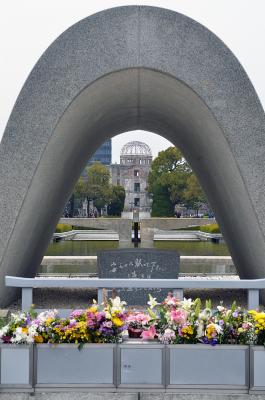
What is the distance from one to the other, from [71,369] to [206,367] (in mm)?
1361

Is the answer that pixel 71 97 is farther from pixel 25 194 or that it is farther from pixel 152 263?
pixel 152 263

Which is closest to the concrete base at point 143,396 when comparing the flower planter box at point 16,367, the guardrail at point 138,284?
the flower planter box at point 16,367

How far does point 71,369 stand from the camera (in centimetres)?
566

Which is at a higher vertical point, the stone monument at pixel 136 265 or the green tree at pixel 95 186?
the green tree at pixel 95 186

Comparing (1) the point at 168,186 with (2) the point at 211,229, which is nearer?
(2) the point at 211,229

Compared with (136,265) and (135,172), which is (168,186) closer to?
(136,265)

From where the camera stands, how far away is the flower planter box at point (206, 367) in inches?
220

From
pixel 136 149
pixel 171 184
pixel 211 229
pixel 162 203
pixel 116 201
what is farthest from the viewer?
pixel 136 149

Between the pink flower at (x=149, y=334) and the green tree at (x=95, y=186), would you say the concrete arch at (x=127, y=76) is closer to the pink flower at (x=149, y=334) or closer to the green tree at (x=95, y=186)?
the pink flower at (x=149, y=334)

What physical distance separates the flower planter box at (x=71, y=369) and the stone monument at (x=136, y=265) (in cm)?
561

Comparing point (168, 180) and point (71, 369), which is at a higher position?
point (168, 180)

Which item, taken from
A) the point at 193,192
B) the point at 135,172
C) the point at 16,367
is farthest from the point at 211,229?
the point at 135,172

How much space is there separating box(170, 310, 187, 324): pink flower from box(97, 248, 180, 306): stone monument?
551 cm

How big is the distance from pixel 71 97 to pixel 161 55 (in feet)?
5.41
